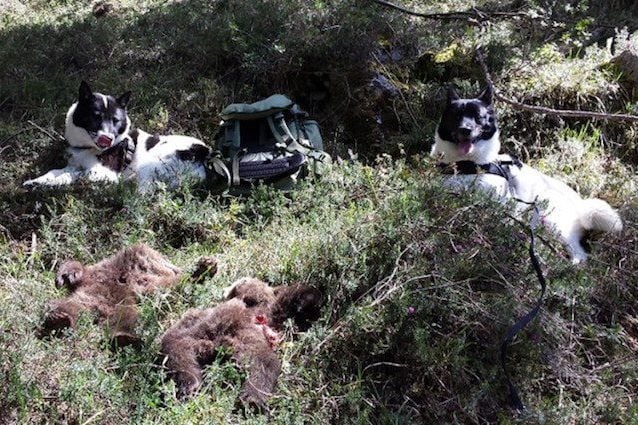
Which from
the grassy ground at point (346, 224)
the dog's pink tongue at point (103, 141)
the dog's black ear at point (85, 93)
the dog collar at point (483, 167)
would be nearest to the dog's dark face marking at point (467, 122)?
the dog collar at point (483, 167)

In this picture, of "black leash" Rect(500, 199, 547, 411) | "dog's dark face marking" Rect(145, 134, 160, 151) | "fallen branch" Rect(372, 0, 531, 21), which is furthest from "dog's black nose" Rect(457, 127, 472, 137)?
"dog's dark face marking" Rect(145, 134, 160, 151)

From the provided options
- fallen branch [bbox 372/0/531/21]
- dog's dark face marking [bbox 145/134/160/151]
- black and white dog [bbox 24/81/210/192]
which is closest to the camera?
black and white dog [bbox 24/81/210/192]

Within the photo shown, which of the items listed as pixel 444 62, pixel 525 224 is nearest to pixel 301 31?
pixel 444 62

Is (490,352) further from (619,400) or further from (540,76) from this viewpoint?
(540,76)

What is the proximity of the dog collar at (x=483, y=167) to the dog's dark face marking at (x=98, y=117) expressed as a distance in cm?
243

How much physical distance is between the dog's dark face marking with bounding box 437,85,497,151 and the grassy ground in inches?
16.9

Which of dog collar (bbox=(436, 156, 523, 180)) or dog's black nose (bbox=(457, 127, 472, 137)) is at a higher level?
dog's black nose (bbox=(457, 127, 472, 137))

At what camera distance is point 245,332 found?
9.39 ft

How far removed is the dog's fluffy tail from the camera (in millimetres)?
Answer: 3723

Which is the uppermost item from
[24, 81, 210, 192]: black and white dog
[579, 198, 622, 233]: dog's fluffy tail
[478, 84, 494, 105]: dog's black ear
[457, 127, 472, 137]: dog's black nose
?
[478, 84, 494, 105]: dog's black ear

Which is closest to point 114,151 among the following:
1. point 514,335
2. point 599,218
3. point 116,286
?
point 116,286

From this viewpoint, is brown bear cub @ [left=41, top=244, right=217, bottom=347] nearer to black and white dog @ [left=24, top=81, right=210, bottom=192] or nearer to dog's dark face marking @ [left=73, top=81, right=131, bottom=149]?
black and white dog @ [left=24, top=81, right=210, bottom=192]

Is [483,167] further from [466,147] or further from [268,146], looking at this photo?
[268,146]

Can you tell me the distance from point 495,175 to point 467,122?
16.1 inches
